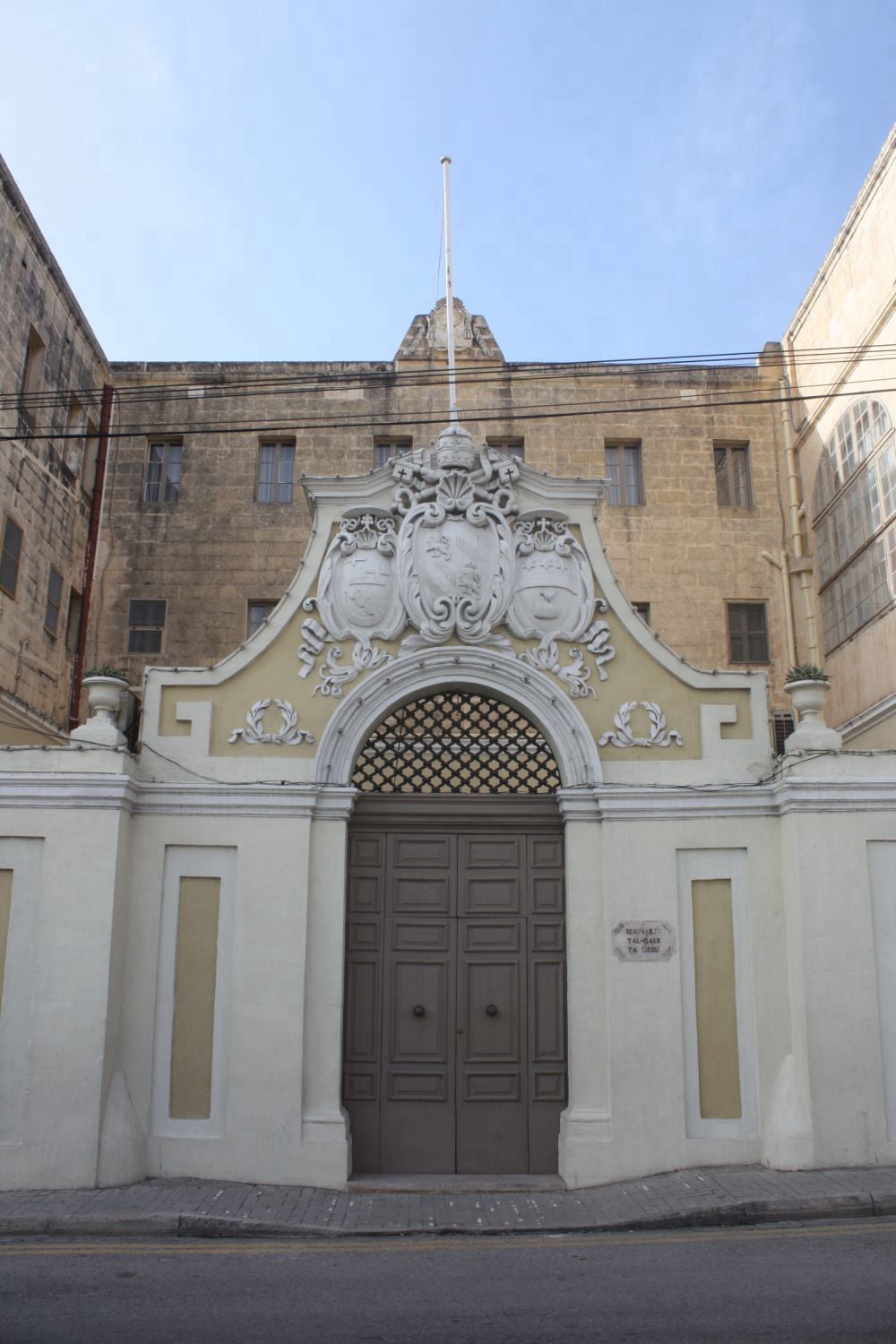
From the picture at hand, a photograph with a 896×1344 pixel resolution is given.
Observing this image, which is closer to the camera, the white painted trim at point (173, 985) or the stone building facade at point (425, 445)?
the white painted trim at point (173, 985)

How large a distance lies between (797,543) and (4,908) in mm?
15398

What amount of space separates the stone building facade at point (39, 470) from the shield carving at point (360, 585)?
7.50 metres

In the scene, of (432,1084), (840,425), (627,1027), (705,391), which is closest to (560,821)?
(627,1027)

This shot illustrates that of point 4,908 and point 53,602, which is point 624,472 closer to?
point 53,602

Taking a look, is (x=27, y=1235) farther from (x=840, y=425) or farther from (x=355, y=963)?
(x=840, y=425)

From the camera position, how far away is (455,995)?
10477 mm

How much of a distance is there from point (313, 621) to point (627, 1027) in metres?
4.71

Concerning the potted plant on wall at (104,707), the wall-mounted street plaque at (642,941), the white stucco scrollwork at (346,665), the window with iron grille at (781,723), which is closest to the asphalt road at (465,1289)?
the wall-mounted street plaque at (642,941)

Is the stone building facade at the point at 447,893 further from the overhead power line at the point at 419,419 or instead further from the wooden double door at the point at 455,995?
the overhead power line at the point at 419,419

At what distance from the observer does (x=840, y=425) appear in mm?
19188

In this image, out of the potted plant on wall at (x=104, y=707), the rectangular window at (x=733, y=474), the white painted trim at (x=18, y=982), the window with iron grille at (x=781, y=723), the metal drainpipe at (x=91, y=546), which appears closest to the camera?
the white painted trim at (x=18, y=982)

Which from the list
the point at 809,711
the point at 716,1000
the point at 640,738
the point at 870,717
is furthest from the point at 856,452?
the point at 716,1000

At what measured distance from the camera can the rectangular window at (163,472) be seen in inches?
847

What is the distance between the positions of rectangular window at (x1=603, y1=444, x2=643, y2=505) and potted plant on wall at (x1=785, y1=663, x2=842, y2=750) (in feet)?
35.8
